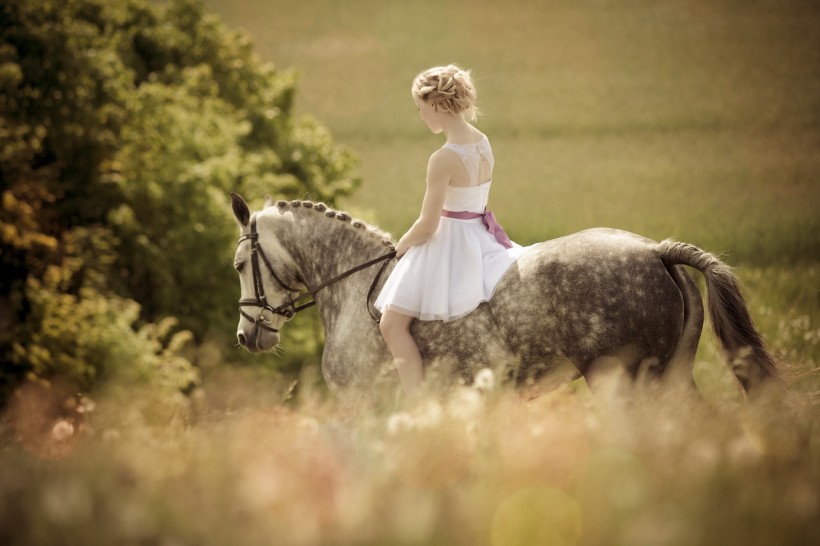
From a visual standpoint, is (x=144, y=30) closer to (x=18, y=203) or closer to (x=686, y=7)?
(x=18, y=203)

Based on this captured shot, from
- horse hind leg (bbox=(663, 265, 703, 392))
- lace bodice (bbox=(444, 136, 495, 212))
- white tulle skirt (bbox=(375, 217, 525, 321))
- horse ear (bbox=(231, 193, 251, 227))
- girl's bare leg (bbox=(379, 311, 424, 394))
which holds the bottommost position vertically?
horse hind leg (bbox=(663, 265, 703, 392))

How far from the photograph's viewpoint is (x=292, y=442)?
3.63m

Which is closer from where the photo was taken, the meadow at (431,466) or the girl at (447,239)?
the meadow at (431,466)

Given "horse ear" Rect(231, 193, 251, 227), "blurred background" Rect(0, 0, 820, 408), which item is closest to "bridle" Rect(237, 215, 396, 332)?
"horse ear" Rect(231, 193, 251, 227)

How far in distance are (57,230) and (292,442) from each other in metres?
18.3

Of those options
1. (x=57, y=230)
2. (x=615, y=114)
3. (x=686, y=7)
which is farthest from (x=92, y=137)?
(x=686, y=7)

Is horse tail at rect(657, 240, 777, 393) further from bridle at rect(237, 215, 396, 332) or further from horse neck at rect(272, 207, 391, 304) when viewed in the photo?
bridle at rect(237, 215, 396, 332)

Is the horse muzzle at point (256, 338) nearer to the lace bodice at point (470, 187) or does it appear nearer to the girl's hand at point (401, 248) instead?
the girl's hand at point (401, 248)

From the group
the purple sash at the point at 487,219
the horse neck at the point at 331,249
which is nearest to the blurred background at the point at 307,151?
the horse neck at the point at 331,249

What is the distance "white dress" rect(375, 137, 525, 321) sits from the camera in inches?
212

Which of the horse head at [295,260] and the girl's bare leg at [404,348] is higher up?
the horse head at [295,260]

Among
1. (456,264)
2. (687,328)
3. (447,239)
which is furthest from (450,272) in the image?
(687,328)

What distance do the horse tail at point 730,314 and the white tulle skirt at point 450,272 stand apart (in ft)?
3.96

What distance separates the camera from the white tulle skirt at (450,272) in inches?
212
